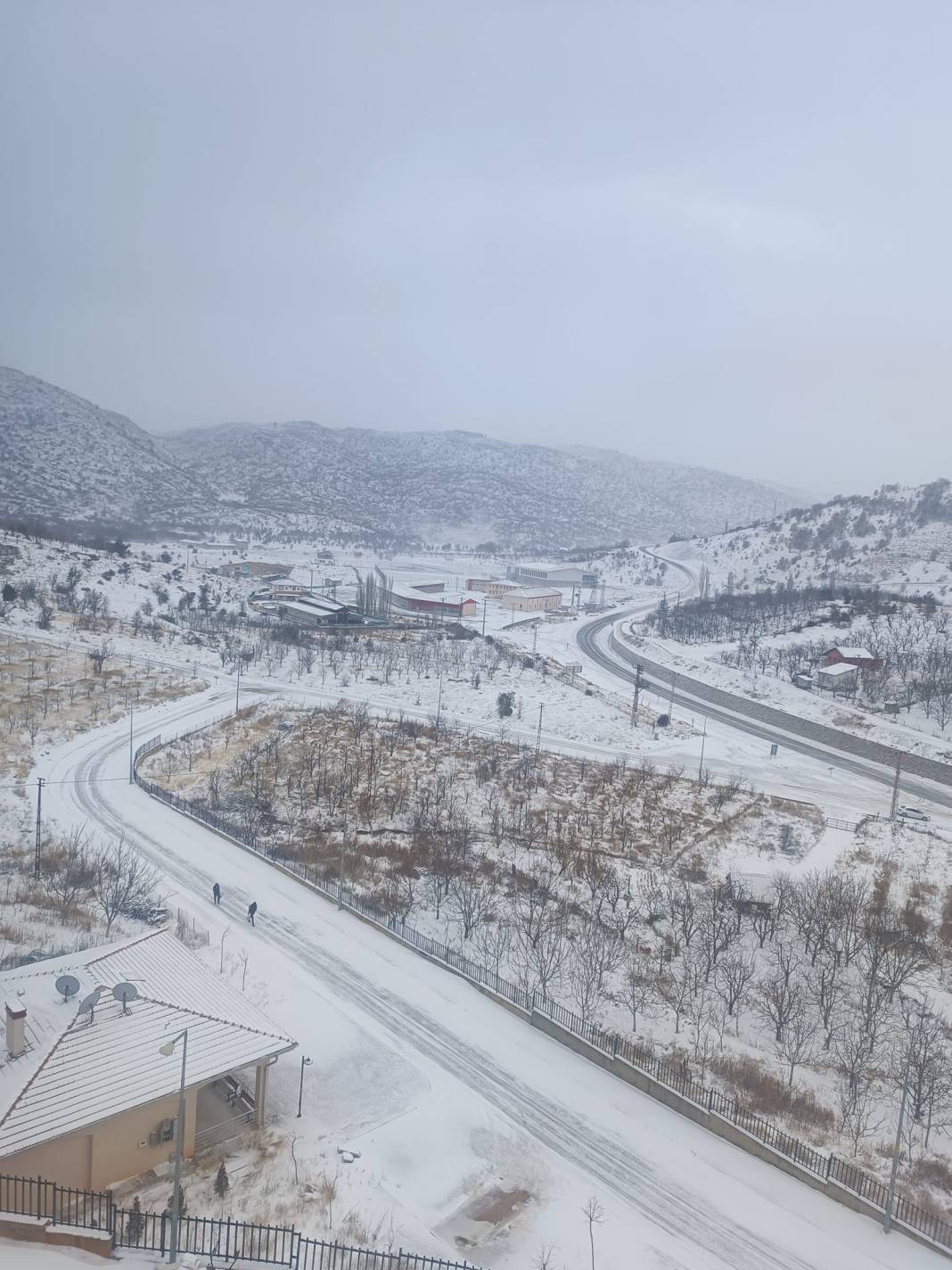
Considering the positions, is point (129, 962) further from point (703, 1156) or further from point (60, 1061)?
point (703, 1156)

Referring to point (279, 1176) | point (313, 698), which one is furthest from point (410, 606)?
point (279, 1176)

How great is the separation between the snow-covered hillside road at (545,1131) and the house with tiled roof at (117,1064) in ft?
6.76

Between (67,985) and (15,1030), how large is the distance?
1319 mm

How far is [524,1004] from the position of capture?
63.7ft

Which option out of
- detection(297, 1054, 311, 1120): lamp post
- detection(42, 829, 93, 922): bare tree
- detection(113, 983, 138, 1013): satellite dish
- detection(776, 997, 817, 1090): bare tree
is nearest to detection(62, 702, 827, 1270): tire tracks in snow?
detection(297, 1054, 311, 1120): lamp post

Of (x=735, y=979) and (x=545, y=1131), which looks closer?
(x=545, y=1131)

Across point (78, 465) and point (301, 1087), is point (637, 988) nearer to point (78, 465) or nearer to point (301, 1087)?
point (301, 1087)

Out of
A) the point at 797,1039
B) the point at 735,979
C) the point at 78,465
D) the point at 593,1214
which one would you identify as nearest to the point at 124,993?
the point at 593,1214

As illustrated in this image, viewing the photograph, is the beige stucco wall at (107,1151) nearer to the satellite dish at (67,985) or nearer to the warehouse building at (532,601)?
the satellite dish at (67,985)

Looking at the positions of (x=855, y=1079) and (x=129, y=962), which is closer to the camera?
(x=129, y=962)

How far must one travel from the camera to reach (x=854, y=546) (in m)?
99.4

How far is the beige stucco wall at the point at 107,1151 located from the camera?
12219 mm

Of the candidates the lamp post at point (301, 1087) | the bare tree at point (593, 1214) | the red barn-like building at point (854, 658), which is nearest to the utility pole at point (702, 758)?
Answer: the red barn-like building at point (854, 658)

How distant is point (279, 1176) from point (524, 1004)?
727 centimetres
